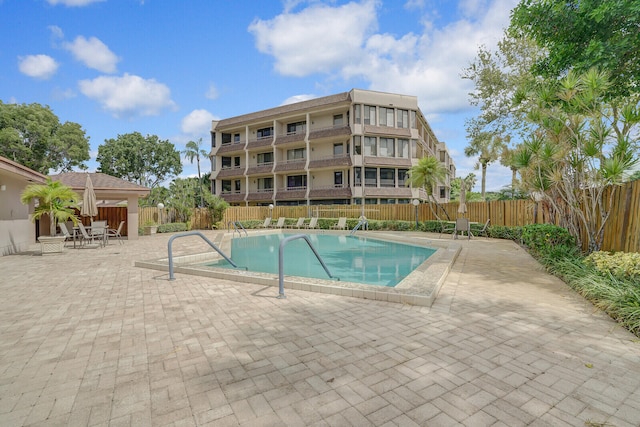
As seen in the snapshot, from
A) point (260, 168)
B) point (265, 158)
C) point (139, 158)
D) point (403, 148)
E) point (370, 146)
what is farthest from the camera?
point (139, 158)

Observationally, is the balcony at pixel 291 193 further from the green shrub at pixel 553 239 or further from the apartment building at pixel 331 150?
the green shrub at pixel 553 239

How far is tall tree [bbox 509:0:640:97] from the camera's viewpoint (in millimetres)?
6504

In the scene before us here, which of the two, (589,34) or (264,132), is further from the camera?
(264,132)

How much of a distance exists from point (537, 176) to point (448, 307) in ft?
19.5

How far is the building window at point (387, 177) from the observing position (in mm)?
28094

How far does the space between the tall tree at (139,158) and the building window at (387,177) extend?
1215 inches

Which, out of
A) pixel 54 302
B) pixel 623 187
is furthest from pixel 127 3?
pixel 623 187

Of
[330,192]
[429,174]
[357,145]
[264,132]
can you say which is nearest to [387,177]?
[357,145]

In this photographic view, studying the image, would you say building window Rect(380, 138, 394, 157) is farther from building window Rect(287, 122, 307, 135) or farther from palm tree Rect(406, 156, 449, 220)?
palm tree Rect(406, 156, 449, 220)

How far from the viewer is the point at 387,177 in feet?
92.6

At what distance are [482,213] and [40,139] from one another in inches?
1473

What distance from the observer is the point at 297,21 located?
9344 millimetres

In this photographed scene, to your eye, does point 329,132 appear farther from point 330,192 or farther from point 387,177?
point 387,177

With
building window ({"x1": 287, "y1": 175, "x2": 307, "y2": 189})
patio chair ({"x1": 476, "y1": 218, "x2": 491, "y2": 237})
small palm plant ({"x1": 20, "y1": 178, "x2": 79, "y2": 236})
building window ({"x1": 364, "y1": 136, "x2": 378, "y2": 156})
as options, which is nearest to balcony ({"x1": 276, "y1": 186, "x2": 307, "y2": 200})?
building window ({"x1": 287, "y1": 175, "x2": 307, "y2": 189})
